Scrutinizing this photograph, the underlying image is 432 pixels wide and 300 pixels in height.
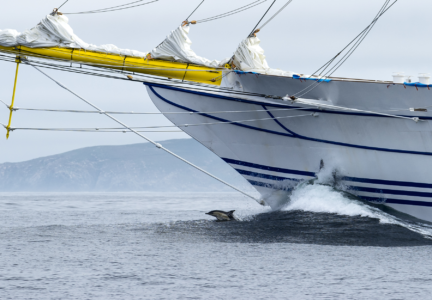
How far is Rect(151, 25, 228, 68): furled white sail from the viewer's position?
1745 cm

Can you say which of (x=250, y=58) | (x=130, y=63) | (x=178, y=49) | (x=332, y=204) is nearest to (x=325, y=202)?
(x=332, y=204)

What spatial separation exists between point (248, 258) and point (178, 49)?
6632 mm

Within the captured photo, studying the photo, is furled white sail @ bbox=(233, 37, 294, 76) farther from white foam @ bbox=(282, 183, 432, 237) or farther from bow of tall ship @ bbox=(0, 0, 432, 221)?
white foam @ bbox=(282, 183, 432, 237)

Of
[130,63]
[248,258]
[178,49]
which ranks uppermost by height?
[178,49]

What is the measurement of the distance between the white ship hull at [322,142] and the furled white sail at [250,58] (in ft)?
2.74

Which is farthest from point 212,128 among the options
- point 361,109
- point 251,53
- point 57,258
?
point 57,258

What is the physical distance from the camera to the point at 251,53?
712 inches

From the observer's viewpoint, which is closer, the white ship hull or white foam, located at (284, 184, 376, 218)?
the white ship hull

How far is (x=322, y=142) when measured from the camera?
59.9 ft

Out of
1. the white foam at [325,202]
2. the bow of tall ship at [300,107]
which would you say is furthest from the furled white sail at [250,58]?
the white foam at [325,202]

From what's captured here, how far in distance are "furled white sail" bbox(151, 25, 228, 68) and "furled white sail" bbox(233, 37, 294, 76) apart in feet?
3.63

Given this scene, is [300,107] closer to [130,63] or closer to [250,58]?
[250,58]

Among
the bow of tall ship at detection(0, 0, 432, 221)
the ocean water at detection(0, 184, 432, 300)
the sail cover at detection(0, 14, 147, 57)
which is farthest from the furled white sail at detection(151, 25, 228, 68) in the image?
the ocean water at detection(0, 184, 432, 300)

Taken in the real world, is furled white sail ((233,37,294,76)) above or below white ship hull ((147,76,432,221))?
above
